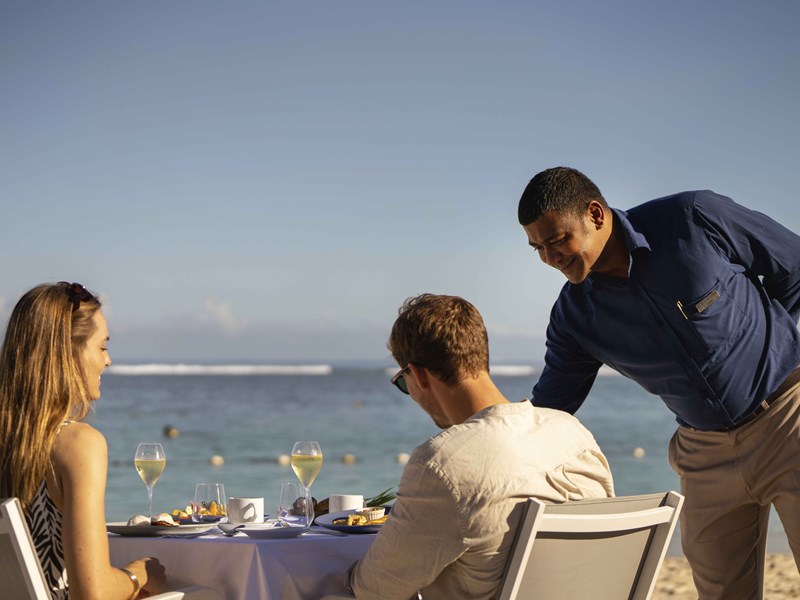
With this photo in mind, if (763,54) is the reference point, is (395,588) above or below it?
below

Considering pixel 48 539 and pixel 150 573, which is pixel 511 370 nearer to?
pixel 150 573

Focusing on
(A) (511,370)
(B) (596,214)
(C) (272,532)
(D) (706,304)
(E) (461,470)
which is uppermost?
(B) (596,214)

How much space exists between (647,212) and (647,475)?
41.8 ft

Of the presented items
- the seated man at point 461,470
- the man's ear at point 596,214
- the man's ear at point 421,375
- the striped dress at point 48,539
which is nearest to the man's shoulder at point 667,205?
the man's ear at point 596,214

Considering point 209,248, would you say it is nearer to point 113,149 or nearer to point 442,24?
point 113,149

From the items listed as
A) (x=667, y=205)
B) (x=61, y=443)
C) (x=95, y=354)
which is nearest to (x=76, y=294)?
(x=95, y=354)

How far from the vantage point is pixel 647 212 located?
3182mm

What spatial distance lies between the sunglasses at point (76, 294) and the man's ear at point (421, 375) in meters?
0.83

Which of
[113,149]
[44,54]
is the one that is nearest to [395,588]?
[44,54]

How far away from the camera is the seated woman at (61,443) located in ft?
7.66

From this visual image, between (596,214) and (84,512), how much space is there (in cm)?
167

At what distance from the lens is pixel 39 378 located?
8.14 feet

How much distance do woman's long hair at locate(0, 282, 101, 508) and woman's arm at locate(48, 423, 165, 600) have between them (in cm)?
5

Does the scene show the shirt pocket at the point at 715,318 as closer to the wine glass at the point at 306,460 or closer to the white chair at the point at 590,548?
the white chair at the point at 590,548
